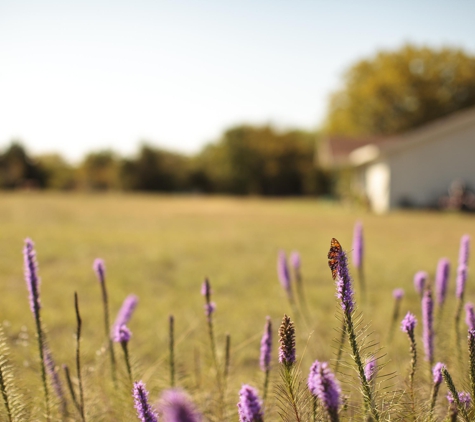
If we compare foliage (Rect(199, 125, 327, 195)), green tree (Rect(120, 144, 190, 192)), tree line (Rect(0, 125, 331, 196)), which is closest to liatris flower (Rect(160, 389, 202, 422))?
foliage (Rect(199, 125, 327, 195))

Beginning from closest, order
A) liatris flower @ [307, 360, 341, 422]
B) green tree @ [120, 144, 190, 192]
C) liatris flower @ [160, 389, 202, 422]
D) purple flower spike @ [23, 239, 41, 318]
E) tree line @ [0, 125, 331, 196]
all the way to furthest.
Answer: liatris flower @ [160, 389, 202, 422]
liatris flower @ [307, 360, 341, 422]
purple flower spike @ [23, 239, 41, 318]
tree line @ [0, 125, 331, 196]
green tree @ [120, 144, 190, 192]

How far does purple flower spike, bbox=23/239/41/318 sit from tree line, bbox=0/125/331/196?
147 feet

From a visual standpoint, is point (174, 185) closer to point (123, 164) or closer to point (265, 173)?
point (123, 164)

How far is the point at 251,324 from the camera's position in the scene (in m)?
5.30

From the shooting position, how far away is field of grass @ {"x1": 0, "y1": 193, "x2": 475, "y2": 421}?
214cm

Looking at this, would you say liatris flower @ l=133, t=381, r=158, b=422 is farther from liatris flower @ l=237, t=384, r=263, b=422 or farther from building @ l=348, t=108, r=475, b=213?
building @ l=348, t=108, r=475, b=213

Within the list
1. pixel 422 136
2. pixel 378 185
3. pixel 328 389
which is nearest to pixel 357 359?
pixel 328 389

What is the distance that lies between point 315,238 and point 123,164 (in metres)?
37.8

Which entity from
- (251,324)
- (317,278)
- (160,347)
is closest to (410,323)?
(160,347)

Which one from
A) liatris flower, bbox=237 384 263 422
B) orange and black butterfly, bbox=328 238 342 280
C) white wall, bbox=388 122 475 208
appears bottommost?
liatris flower, bbox=237 384 263 422

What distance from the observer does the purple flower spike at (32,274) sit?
51.8 inches

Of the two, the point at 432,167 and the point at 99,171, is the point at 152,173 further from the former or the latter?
the point at 432,167

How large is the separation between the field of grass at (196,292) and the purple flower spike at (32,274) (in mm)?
275

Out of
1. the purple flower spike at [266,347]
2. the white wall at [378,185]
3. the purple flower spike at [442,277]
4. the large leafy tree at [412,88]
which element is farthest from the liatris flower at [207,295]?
the large leafy tree at [412,88]
